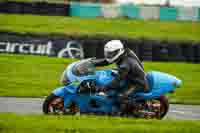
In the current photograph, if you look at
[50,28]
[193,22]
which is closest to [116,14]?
[193,22]

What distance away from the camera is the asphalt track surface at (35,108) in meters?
13.9

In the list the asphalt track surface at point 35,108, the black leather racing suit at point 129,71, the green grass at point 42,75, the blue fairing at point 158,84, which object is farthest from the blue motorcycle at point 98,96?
the green grass at point 42,75

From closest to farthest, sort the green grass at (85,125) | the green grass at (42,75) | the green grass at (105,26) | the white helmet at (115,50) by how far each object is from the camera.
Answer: the green grass at (85,125) → the white helmet at (115,50) → the green grass at (42,75) → the green grass at (105,26)

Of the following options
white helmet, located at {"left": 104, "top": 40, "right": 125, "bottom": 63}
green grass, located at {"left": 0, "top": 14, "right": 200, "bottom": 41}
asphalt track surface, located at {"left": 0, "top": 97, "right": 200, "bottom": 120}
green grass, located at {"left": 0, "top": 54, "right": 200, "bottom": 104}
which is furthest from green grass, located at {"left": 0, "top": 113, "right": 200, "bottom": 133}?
green grass, located at {"left": 0, "top": 14, "right": 200, "bottom": 41}

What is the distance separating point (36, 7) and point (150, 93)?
26.6m

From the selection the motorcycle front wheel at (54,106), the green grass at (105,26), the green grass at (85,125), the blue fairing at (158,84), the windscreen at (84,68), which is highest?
the green grass at (105,26)

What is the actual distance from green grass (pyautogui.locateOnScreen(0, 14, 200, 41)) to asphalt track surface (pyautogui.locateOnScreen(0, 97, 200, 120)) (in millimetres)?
18664

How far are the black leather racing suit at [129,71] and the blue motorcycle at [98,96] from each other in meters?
0.14

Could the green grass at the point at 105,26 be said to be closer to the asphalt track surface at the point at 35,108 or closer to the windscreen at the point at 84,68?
the asphalt track surface at the point at 35,108

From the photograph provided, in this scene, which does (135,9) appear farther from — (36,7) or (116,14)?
(36,7)

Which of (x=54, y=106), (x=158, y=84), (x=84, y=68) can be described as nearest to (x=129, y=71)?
(x=158, y=84)

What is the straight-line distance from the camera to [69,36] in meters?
24.5

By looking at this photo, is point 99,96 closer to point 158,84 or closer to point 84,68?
point 84,68

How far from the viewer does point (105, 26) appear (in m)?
38.3
